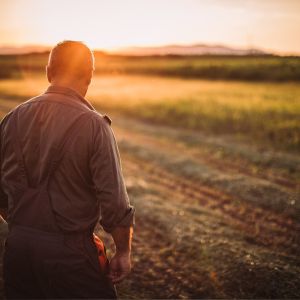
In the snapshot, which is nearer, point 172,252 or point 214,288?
point 214,288

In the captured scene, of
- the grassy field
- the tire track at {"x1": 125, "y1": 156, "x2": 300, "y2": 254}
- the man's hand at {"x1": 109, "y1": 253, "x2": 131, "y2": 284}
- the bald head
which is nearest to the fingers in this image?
the man's hand at {"x1": 109, "y1": 253, "x2": 131, "y2": 284}

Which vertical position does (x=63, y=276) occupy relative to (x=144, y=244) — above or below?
above

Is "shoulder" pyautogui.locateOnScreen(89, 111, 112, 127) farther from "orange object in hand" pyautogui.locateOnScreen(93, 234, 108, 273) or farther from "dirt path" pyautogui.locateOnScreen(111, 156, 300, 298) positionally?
"dirt path" pyautogui.locateOnScreen(111, 156, 300, 298)

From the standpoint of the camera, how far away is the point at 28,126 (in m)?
2.19

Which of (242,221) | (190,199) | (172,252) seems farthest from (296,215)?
(172,252)

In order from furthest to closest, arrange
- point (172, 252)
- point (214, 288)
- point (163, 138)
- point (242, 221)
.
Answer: point (163, 138)
point (242, 221)
point (172, 252)
point (214, 288)

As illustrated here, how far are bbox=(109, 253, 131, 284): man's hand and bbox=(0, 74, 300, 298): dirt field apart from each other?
2.31 meters

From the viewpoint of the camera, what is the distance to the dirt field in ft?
15.4

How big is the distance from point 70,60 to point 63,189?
78 cm

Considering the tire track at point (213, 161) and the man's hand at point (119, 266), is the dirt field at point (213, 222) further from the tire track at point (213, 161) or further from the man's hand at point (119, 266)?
the man's hand at point (119, 266)

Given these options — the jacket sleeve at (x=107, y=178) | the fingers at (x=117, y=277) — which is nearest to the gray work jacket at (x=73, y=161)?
the jacket sleeve at (x=107, y=178)

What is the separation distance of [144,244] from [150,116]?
1501 centimetres

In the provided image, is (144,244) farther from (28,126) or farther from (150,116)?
(150,116)

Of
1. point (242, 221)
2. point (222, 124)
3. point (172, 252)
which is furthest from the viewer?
point (222, 124)
